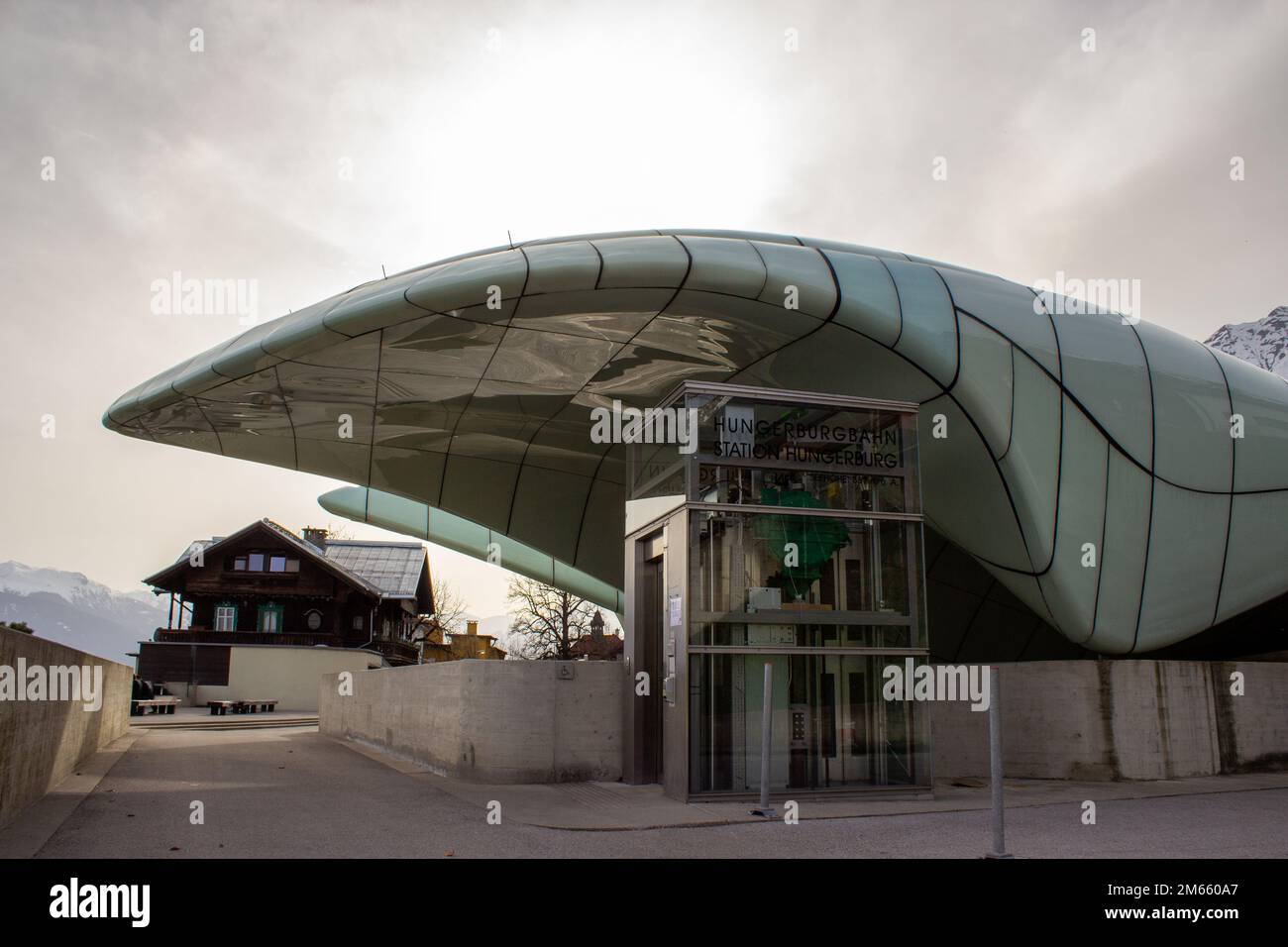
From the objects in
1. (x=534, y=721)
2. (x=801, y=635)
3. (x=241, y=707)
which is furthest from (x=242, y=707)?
(x=801, y=635)

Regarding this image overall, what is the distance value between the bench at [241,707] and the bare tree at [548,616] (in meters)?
20.1

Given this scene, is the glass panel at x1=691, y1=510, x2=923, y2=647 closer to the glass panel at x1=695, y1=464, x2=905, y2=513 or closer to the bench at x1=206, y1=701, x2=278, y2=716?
the glass panel at x1=695, y1=464, x2=905, y2=513

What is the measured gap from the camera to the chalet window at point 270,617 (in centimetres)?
4831

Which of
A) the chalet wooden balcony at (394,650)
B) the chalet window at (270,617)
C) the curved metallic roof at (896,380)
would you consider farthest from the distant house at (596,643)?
the curved metallic roof at (896,380)

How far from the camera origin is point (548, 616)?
205 feet

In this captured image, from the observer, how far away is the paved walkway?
Result: 829cm

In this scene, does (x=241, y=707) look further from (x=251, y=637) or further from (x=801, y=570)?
(x=801, y=570)

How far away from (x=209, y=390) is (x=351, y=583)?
3539 centimetres

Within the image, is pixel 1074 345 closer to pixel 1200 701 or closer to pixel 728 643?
pixel 1200 701

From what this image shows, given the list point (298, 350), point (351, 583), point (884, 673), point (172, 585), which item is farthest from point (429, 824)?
point (172, 585)

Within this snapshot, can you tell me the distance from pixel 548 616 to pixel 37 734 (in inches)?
2081

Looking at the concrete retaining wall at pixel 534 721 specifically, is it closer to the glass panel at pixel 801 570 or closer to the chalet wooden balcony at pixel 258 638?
the glass panel at pixel 801 570

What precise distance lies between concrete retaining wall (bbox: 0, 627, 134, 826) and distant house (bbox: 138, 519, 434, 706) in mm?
29094

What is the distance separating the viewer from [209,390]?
14211 mm
